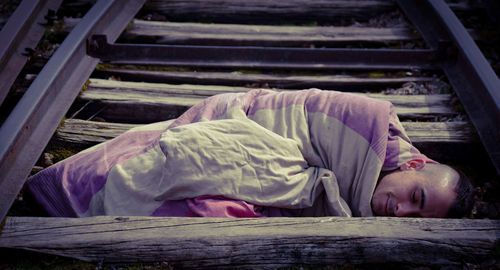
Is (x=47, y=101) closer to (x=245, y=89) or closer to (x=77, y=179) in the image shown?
(x=77, y=179)

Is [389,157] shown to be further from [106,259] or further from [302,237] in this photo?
[106,259]

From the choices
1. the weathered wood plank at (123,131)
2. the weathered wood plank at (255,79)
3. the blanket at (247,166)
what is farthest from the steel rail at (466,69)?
the blanket at (247,166)

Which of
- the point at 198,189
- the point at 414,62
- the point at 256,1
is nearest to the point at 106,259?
the point at 198,189

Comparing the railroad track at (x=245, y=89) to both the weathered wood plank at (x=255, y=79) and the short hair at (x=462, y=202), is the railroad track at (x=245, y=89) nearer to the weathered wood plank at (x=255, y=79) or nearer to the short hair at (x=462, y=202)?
the weathered wood plank at (x=255, y=79)

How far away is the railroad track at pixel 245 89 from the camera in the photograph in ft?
5.20

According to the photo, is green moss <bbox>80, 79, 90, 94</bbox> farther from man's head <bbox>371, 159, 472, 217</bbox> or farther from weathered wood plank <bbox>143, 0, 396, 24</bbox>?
man's head <bbox>371, 159, 472, 217</bbox>

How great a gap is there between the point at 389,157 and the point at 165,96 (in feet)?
5.06

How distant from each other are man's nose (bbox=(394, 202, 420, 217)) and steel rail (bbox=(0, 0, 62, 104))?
237cm

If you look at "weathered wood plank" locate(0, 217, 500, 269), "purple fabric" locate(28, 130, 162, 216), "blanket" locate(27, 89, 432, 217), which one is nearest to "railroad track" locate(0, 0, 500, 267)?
"weathered wood plank" locate(0, 217, 500, 269)

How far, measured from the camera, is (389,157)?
2207mm

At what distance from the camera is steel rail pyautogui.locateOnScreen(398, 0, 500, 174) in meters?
2.45

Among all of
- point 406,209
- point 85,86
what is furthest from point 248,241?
point 85,86

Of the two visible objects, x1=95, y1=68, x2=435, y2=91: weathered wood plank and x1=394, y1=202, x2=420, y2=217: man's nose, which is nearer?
x1=394, y1=202, x2=420, y2=217: man's nose


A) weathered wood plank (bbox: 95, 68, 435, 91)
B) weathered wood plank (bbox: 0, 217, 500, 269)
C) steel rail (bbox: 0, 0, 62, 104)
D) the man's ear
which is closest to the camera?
weathered wood plank (bbox: 0, 217, 500, 269)
